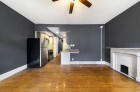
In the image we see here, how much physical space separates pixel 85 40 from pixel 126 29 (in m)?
2.37

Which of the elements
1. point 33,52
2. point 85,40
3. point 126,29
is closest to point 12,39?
point 33,52

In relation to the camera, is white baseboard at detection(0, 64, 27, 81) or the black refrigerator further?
the black refrigerator

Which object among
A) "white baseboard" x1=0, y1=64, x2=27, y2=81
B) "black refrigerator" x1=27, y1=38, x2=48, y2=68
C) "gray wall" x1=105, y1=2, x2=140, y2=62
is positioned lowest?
"white baseboard" x1=0, y1=64, x2=27, y2=81

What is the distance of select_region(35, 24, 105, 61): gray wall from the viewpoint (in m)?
5.36

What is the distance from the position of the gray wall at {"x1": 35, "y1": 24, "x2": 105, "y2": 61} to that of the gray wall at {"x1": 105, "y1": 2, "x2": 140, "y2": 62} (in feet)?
2.75

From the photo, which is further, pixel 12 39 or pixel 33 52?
pixel 33 52

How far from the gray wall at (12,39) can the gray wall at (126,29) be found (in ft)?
14.3

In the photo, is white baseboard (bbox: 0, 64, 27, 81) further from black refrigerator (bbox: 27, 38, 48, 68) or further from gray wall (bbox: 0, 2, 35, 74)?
black refrigerator (bbox: 27, 38, 48, 68)

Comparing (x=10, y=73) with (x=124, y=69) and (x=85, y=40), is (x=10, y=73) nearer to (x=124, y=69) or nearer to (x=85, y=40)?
(x=85, y=40)

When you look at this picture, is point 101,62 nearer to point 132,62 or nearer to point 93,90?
point 132,62

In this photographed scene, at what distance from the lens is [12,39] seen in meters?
3.32

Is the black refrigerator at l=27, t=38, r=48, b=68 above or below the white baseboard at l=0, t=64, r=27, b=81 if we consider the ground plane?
above

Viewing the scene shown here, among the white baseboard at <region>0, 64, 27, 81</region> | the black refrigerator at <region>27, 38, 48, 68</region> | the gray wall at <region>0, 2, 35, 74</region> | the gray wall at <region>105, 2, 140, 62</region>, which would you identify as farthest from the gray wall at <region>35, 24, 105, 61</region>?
the white baseboard at <region>0, 64, 27, 81</region>

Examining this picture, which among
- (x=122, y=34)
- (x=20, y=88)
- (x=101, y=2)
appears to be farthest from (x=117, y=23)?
(x=20, y=88)
